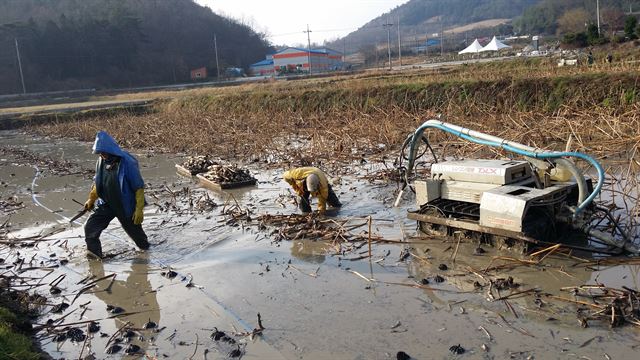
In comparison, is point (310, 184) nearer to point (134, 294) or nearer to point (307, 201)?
point (307, 201)

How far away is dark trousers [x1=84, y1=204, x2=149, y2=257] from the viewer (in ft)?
23.8

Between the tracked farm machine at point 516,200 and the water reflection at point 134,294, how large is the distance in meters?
3.46

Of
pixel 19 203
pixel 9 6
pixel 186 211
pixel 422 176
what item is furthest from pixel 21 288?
pixel 9 6

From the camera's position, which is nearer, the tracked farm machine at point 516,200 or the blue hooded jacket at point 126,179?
the tracked farm machine at point 516,200

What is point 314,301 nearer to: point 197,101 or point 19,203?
point 19,203

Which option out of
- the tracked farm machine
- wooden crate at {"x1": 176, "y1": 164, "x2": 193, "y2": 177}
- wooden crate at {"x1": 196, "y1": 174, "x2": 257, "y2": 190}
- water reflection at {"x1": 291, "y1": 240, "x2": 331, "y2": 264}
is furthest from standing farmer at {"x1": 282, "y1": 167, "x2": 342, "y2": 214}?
wooden crate at {"x1": 176, "y1": 164, "x2": 193, "y2": 177}

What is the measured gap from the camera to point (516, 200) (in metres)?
5.57

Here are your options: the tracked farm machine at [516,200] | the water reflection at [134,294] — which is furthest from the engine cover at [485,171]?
the water reflection at [134,294]

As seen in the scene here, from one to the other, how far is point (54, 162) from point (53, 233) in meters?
9.19

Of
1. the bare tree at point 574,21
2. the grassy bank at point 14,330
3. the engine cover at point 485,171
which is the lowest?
the grassy bank at point 14,330

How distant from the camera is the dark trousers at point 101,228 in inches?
286

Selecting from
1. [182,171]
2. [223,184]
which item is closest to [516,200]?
[223,184]

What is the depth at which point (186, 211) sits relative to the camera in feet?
31.2

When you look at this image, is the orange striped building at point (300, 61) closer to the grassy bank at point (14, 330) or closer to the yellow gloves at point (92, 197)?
the yellow gloves at point (92, 197)
